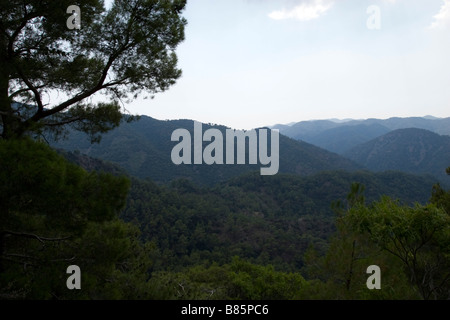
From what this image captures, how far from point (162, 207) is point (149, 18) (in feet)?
132

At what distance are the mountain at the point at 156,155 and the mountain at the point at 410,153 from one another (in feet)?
122

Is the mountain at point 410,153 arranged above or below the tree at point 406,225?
above

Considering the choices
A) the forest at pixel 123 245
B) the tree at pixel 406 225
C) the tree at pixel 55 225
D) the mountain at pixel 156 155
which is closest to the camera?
the tree at pixel 55 225

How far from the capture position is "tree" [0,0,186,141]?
12.0ft

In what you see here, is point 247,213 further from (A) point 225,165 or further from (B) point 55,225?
(B) point 55,225

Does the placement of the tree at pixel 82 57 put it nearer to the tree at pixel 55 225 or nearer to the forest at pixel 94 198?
the forest at pixel 94 198

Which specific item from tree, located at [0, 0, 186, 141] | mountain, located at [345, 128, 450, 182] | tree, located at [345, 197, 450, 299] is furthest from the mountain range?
tree, located at [345, 197, 450, 299]

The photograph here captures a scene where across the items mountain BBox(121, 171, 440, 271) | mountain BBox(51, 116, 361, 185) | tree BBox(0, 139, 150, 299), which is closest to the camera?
tree BBox(0, 139, 150, 299)

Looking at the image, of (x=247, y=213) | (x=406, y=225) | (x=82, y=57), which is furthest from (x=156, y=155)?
(x=406, y=225)

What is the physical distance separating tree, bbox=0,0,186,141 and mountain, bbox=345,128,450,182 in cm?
12202

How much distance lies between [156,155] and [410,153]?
11240cm

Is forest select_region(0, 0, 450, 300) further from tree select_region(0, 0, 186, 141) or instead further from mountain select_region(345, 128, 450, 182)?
mountain select_region(345, 128, 450, 182)

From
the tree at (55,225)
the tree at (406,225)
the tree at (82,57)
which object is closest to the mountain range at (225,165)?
the tree at (82,57)

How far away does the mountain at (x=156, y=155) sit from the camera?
77.3m
